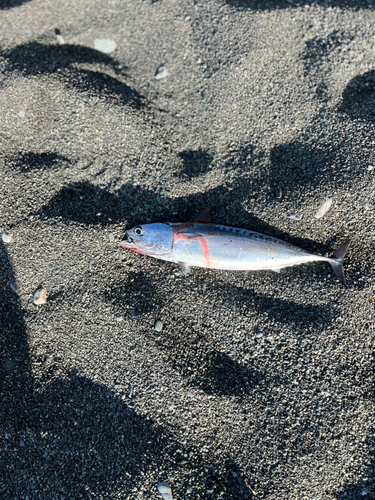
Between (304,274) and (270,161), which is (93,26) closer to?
(270,161)

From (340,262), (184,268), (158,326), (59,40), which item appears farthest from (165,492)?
(59,40)

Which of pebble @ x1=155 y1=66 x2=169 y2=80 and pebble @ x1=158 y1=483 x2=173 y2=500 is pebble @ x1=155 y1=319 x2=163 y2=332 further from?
pebble @ x1=155 y1=66 x2=169 y2=80

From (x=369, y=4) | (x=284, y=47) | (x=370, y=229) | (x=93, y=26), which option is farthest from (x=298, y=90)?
(x=93, y=26)

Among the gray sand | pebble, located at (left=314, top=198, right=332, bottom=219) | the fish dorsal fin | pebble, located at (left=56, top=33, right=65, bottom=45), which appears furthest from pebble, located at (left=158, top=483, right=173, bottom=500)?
pebble, located at (left=56, top=33, right=65, bottom=45)

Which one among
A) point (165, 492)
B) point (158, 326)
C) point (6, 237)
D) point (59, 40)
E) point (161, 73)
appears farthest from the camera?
point (59, 40)

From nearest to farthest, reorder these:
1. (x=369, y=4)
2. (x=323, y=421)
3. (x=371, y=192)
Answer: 1. (x=323, y=421)
2. (x=371, y=192)
3. (x=369, y=4)

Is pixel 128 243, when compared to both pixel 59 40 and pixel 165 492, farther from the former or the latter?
pixel 59 40
